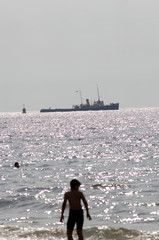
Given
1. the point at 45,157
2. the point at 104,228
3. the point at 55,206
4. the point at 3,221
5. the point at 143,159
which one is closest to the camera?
the point at 104,228

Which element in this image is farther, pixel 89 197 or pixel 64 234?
pixel 89 197

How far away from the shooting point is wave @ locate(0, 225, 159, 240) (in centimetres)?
2433

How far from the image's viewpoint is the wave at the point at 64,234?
24.3 meters

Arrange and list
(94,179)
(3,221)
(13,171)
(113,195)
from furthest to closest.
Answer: (13,171), (94,179), (113,195), (3,221)

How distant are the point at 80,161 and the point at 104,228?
1564 inches

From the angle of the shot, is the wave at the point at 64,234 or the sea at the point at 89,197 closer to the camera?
the wave at the point at 64,234

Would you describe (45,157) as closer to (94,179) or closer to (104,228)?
(94,179)

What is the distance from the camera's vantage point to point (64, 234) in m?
25.1

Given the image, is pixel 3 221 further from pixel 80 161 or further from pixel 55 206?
pixel 80 161

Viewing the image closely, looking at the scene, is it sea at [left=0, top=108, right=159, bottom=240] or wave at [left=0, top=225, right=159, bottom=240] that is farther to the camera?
sea at [left=0, top=108, right=159, bottom=240]

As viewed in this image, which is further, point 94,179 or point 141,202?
point 94,179

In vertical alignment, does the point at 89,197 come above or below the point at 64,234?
below

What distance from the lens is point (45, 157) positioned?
7300 cm

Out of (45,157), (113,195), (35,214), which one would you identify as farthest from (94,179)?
(45,157)
